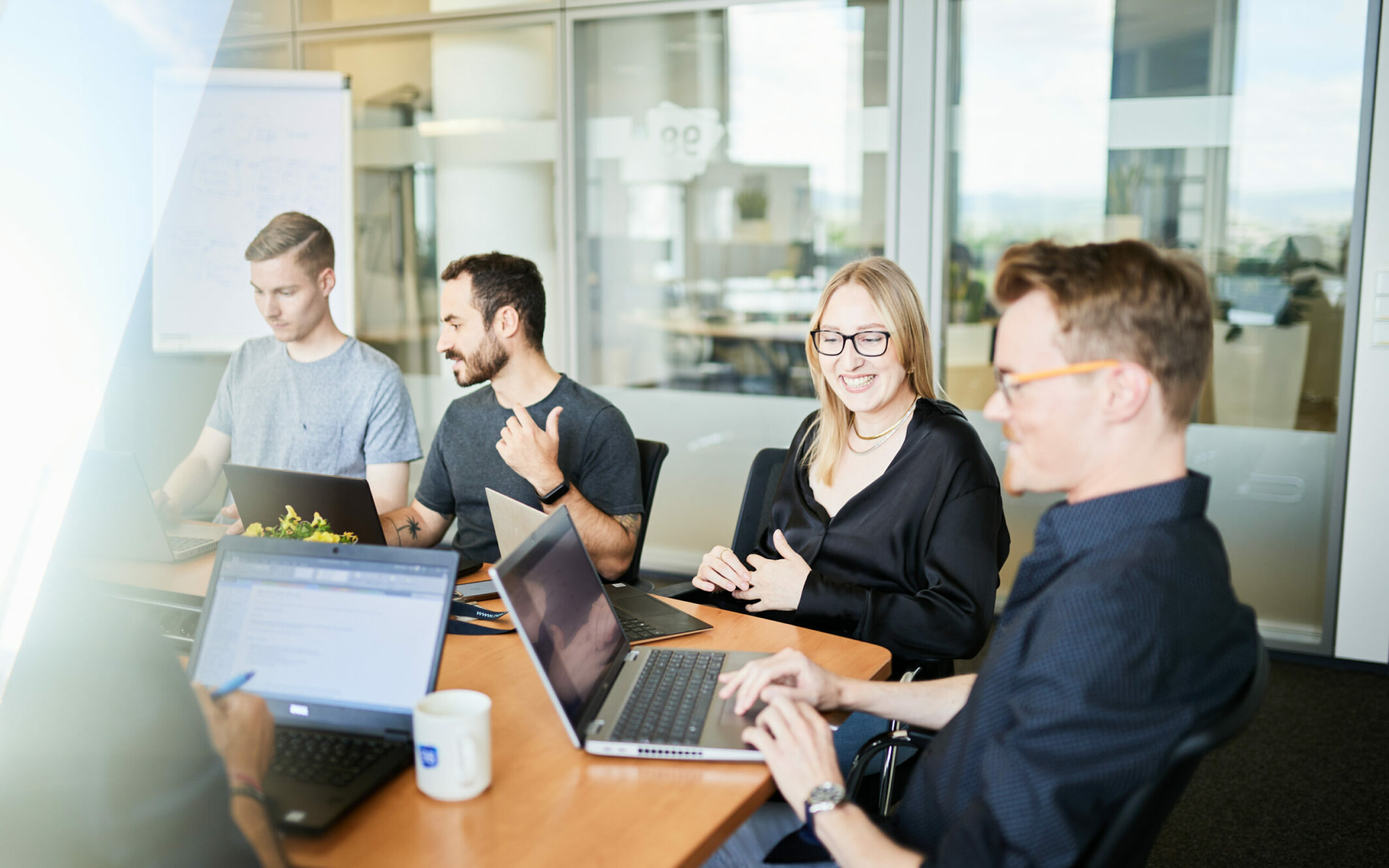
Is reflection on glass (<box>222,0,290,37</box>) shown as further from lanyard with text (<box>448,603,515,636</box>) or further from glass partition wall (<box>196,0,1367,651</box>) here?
lanyard with text (<box>448,603,515,636</box>)

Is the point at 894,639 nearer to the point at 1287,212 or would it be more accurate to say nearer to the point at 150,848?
the point at 150,848

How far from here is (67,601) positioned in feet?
3.05

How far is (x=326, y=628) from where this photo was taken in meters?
1.30

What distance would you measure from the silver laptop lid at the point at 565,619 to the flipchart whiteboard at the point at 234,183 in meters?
3.11

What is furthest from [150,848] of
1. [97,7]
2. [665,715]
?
[97,7]

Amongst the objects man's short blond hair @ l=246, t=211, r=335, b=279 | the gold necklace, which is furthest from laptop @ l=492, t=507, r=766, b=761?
man's short blond hair @ l=246, t=211, r=335, b=279

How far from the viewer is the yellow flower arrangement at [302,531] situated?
1.76 metres

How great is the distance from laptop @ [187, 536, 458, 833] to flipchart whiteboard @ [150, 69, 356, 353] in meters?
3.13

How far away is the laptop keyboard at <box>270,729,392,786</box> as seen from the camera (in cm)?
119

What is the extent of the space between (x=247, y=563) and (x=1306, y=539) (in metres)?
3.62

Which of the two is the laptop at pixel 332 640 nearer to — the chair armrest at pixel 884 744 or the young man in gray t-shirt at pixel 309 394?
the chair armrest at pixel 884 744

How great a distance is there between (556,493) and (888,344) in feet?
2.55

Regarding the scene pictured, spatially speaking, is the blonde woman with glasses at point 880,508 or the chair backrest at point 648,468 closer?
the blonde woman with glasses at point 880,508

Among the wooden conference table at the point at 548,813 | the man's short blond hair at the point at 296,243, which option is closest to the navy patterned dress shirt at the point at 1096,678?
the wooden conference table at the point at 548,813
